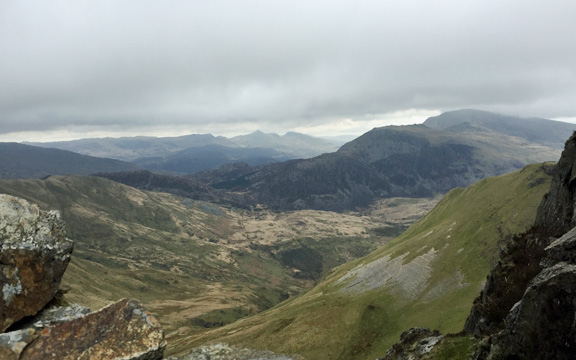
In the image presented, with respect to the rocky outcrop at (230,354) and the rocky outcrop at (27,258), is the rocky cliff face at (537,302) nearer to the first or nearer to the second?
the rocky outcrop at (27,258)

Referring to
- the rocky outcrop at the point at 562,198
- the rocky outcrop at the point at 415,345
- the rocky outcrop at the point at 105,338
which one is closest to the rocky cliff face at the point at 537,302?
the rocky outcrop at the point at 562,198

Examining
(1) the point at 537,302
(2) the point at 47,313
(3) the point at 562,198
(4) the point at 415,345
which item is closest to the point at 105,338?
(2) the point at 47,313

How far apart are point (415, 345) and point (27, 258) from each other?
42.7m

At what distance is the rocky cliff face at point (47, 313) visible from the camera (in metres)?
16.2

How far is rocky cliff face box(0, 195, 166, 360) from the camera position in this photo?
53.1ft

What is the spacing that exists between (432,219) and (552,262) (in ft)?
484

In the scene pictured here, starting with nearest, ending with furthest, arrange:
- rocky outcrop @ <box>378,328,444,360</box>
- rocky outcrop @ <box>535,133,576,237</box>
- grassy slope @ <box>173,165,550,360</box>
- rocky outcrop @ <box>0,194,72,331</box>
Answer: rocky outcrop @ <box>0,194,72,331</box> → rocky outcrop @ <box>535,133,576,237</box> → rocky outcrop @ <box>378,328,444,360</box> → grassy slope @ <box>173,165,550,360</box>

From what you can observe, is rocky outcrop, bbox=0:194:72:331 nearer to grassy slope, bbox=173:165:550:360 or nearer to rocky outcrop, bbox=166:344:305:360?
rocky outcrop, bbox=166:344:305:360

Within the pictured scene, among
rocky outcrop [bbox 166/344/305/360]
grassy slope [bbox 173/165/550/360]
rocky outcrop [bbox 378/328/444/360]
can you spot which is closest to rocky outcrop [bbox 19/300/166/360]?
rocky outcrop [bbox 378/328/444/360]

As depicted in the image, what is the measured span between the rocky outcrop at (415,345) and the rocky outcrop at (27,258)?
119 ft

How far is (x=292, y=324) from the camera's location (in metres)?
87.9

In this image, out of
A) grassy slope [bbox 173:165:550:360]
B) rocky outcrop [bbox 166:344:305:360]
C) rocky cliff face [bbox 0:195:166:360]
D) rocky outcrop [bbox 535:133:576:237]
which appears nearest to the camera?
rocky cliff face [bbox 0:195:166:360]

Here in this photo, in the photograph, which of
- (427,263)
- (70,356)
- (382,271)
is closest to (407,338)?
(70,356)

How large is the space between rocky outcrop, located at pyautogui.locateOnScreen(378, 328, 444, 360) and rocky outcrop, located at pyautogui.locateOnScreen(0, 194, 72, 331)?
119ft
